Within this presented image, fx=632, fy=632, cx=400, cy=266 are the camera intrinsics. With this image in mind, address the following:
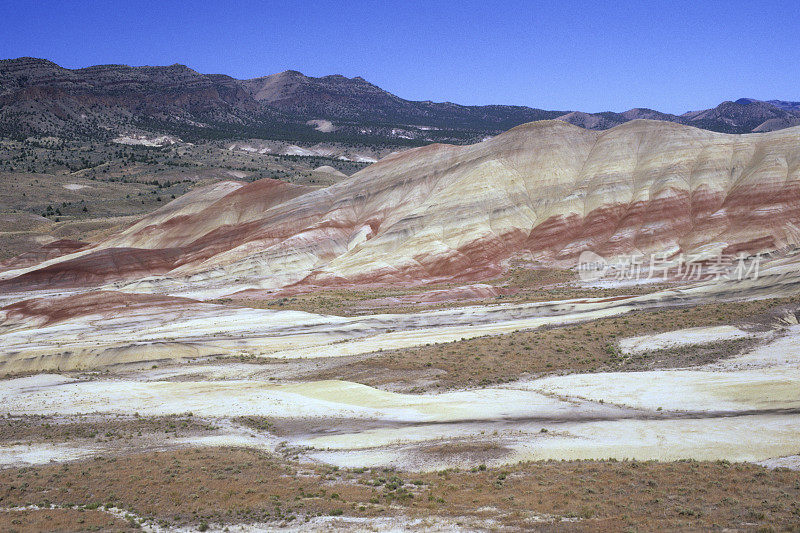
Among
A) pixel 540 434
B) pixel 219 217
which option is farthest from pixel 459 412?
pixel 219 217

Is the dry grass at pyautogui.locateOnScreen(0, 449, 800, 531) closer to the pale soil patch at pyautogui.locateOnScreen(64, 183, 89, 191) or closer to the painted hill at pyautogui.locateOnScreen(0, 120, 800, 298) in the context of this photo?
the painted hill at pyautogui.locateOnScreen(0, 120, 800, 298)

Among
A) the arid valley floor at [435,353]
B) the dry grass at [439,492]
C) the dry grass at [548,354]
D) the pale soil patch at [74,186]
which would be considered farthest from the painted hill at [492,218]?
the dry grass at [439,492]

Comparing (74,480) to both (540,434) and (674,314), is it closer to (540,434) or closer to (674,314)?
(540,434)

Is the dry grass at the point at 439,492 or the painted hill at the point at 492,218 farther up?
the painted hill at the point at 492,218

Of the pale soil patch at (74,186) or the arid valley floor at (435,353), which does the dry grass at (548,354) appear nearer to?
the arid valley floor at (435,353)

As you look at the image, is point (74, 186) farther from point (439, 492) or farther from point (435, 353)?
point (439, 492)
